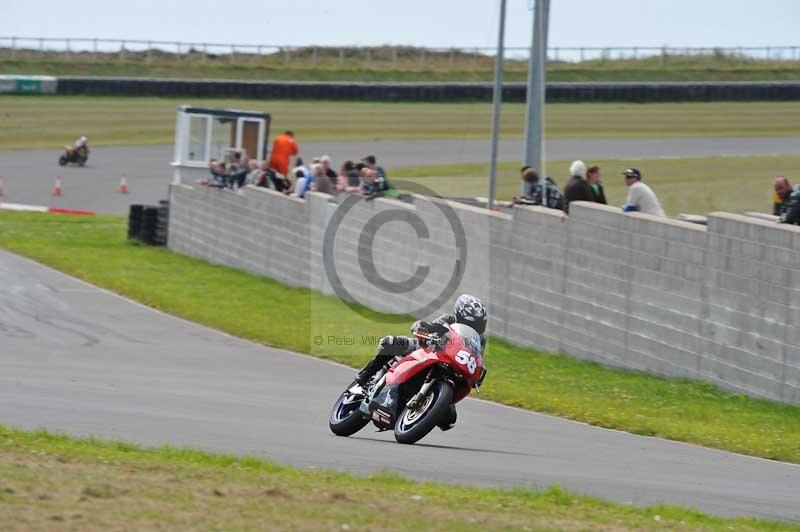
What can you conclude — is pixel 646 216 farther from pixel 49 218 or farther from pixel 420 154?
pixel 420 154

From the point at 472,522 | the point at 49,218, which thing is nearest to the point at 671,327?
the point at 472,522

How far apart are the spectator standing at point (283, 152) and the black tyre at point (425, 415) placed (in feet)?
65.4

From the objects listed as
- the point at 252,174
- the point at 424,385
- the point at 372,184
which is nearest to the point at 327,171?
the point at 372,184

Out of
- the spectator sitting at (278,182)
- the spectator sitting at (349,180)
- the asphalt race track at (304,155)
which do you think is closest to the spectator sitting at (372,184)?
the spectator sitting at (349,180)

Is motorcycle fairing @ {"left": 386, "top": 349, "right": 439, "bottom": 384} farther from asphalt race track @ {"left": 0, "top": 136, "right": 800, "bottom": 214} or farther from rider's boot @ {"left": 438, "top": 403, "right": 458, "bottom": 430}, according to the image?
asphalt race track @ {"left": 0, "top": 136, "right": 800, "bottom": 214}

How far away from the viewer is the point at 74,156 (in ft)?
160

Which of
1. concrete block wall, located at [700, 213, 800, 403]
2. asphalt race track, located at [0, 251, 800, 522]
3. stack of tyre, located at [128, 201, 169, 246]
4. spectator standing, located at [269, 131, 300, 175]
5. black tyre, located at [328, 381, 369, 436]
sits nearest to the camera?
asphalt race track, located at [0, 251, 800, 522]

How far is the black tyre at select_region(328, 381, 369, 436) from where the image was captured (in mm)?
11789

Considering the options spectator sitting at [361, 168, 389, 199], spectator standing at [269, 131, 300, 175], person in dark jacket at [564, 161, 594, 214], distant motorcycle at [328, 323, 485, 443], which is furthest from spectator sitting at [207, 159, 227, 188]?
distant motorcycle at [328, 323, 485, 443]

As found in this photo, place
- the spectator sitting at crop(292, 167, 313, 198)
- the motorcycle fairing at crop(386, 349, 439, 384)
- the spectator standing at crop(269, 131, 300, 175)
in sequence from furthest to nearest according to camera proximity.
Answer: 1. the spectator standing at crop(269, 131, 300, 175)
2. the spectator sitting at crop(292, 167, 313, 198)
3. the motorcycle fairing at crop(386, 349, 439, 384)

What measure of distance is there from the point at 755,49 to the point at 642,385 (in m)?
54.6

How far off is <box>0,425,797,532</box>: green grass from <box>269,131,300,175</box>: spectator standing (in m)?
21.6

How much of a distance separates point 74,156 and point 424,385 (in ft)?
130

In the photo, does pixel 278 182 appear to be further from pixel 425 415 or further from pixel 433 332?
pixel 425 415
